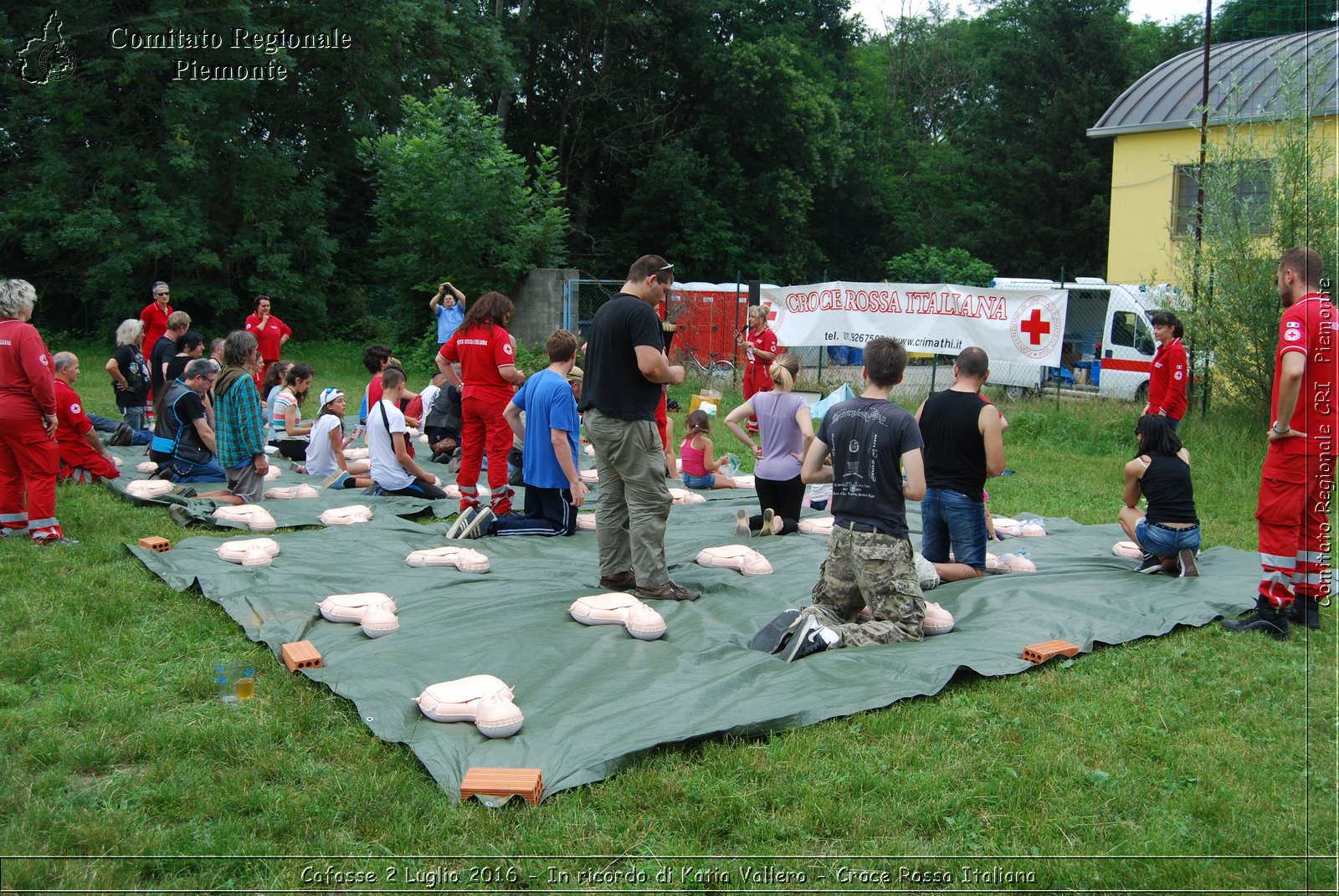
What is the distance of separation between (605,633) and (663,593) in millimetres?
754

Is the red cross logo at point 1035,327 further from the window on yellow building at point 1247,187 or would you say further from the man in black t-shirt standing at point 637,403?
the man in black t-shirt standing at point 637,403

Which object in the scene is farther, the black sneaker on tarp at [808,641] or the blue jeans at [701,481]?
the blue jeans at [701,481]

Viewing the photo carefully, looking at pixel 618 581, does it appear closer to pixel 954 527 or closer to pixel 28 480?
pixel 954 527

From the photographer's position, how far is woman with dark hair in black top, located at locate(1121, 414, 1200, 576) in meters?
6.32

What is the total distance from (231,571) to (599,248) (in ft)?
92.9

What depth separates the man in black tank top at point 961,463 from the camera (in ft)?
19.8

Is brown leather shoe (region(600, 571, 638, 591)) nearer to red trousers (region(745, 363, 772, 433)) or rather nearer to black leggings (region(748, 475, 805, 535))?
black leggings (region(748, 475, 805, 535))

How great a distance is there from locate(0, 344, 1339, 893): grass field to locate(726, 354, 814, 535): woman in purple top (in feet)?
9.86

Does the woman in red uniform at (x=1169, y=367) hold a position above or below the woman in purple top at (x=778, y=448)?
above

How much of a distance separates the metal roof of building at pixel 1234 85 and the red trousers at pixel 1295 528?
188 cm

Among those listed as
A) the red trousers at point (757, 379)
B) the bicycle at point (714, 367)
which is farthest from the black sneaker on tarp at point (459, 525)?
the bicycle at point (714, 367)

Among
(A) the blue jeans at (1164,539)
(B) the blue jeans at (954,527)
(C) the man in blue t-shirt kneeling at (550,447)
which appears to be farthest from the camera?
(C) the man in blue t-shirt kneeling at (550,447)

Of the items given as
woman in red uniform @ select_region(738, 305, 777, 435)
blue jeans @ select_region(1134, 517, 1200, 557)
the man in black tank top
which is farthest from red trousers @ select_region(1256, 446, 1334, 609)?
woman in red uniform @ select_region(738, 305, 777, 435)

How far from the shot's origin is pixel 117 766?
381cm
